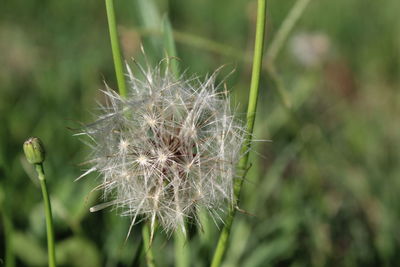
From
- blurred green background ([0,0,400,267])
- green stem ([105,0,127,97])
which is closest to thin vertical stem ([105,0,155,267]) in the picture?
green stem ([105,0,127,97])

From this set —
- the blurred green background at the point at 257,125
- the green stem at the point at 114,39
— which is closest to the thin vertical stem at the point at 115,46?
the green stem at the point at 114,39

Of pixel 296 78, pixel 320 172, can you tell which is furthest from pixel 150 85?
pixel 296 78

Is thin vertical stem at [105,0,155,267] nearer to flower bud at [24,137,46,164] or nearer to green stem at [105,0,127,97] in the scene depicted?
green stem at [105,0,127,97]

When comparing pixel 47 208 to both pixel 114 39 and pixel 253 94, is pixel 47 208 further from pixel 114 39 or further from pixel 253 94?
pixel 253 94

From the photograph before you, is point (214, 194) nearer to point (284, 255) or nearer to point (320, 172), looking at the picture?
point (284, 255)

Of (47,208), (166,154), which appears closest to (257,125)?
(166,154)

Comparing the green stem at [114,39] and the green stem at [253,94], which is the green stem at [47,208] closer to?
the green stem at [114,39]
